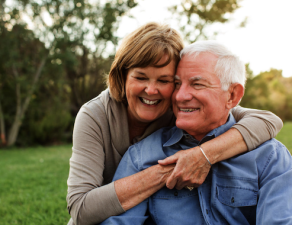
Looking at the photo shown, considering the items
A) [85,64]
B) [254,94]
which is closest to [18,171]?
[85,64]

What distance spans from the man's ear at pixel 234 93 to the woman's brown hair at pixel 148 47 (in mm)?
470

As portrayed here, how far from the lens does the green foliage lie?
71.9ft

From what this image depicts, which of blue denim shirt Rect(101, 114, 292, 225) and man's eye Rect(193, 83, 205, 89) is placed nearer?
blue denim shirt Rect(101, 114, 292, 225)

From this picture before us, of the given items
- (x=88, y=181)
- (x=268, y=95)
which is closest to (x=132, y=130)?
(x=88, y=181)

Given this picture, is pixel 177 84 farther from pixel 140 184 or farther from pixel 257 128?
pixel 140 184

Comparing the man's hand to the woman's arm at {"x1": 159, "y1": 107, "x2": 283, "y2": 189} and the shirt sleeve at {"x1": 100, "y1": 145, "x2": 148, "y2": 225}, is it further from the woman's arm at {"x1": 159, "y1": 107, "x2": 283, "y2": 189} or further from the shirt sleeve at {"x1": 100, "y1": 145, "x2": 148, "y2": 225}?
the shirt sleeve at {"x1": 100, "y1": 145, "x2": 148, "y2": 225}

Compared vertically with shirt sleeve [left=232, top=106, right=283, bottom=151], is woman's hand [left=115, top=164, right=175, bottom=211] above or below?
below

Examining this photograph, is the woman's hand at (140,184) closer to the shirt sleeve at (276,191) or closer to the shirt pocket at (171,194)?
the shirt pocket at (171,194)

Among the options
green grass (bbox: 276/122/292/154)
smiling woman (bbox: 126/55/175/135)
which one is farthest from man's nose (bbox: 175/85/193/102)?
green grass (bbox: 276/122/292/154)

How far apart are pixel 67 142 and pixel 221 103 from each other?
1460 cm

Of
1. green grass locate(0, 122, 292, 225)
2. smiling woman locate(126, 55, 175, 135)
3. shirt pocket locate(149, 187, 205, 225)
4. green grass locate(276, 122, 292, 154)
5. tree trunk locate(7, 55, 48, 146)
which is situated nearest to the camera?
shirt pocket locate(149, 187, 205, 225)

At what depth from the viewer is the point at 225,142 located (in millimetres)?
1842

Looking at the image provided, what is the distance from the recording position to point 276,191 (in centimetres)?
171

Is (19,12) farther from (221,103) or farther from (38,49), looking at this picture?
(221,103)
